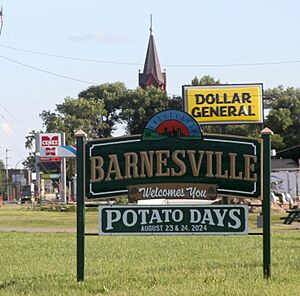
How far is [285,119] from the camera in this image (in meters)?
87.4

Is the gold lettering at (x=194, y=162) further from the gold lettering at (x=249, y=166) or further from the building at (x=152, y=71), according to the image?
the building at (x=152, y=71)

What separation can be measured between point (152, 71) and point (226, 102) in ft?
237

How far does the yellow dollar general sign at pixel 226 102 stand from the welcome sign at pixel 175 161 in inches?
→ 1408

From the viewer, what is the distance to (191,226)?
12.0 metres

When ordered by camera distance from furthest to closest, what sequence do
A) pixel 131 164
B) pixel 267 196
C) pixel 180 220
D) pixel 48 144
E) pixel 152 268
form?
pixel 48 144
pixel 152 268
pixel 131 164
pixel 180 220
pixel 267 196

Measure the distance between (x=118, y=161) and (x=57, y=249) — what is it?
297 inches

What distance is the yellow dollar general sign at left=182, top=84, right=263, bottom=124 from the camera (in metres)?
47.9

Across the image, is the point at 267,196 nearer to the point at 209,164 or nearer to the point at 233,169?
the point at 233,169

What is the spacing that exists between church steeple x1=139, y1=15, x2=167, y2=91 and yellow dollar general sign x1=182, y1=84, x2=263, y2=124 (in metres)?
69.0

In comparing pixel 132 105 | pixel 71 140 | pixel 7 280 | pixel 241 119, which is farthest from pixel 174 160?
pixel 132 105

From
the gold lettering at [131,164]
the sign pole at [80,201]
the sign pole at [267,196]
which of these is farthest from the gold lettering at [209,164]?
the sign pole at [80,201]

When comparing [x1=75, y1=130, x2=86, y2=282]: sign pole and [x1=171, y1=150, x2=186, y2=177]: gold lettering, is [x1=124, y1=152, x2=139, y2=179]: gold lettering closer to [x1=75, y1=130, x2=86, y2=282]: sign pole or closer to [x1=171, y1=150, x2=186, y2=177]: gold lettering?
[x1=171, y1=150, x2=186, y2=177]: gold lettering

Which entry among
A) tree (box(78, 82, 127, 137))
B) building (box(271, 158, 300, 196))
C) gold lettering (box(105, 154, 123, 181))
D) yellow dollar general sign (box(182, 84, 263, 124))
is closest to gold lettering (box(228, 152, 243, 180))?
gold lettering (box(105, 154, 123, 181))

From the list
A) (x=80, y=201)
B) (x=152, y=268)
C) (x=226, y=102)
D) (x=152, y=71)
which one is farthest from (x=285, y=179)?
(x=80, y=201)
